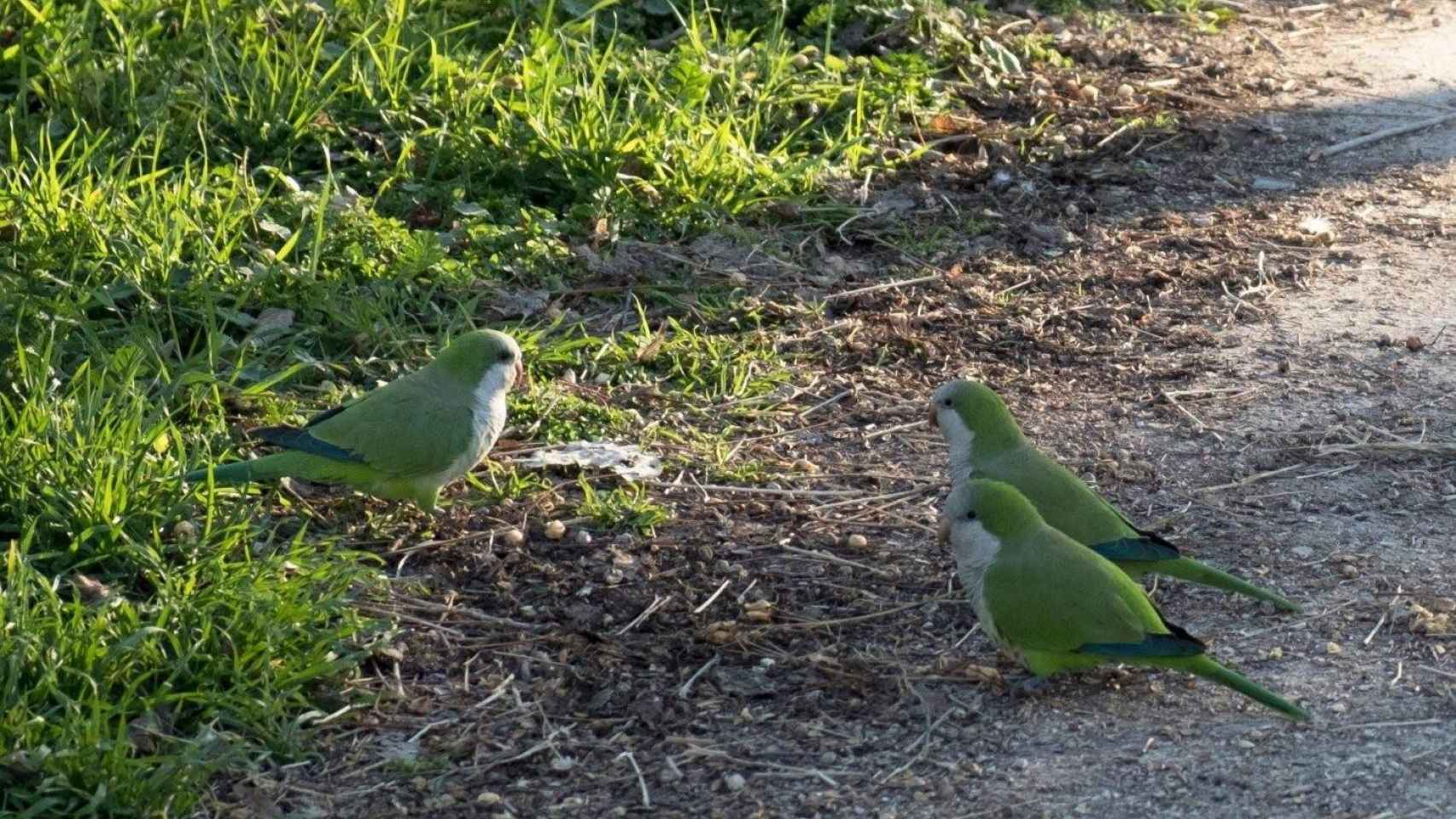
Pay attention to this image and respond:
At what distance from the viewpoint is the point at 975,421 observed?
4.34m

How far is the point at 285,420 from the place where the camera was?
15.8 ft

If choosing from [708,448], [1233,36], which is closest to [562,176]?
[708,448]

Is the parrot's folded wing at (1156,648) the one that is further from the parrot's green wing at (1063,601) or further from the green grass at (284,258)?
the green grass at (284,258)

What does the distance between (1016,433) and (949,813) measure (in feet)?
4.16

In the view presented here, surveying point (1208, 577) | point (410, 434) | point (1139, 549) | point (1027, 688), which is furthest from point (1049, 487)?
point (410, 434)

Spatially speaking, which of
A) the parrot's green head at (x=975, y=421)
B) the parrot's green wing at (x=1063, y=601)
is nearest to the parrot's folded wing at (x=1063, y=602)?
the parrot's green wing at (x=1063, y=601)

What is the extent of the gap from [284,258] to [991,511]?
2714 millimetres

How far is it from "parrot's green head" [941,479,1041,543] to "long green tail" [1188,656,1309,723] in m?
0.51

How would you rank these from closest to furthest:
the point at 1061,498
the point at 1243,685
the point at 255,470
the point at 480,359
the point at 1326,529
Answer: the point at 1243,685, the point at 1061,498, the point at 255,470, the point at 1326,529, the point at 480,359

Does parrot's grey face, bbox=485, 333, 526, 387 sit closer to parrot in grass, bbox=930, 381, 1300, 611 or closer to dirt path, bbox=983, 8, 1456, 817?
parrot in grass, bbox=930, 381, 1300, 611

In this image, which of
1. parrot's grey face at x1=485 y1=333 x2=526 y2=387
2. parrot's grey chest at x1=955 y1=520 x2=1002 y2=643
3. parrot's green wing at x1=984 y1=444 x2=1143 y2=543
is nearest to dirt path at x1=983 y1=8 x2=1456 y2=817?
parrot's grey chest at x1=955 y1=520 x2=1002 y2=643

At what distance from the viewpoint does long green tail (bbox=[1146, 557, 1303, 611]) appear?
3.87m

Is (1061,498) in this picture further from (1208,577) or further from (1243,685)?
(1243,685)

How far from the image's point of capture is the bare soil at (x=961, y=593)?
137 inches
